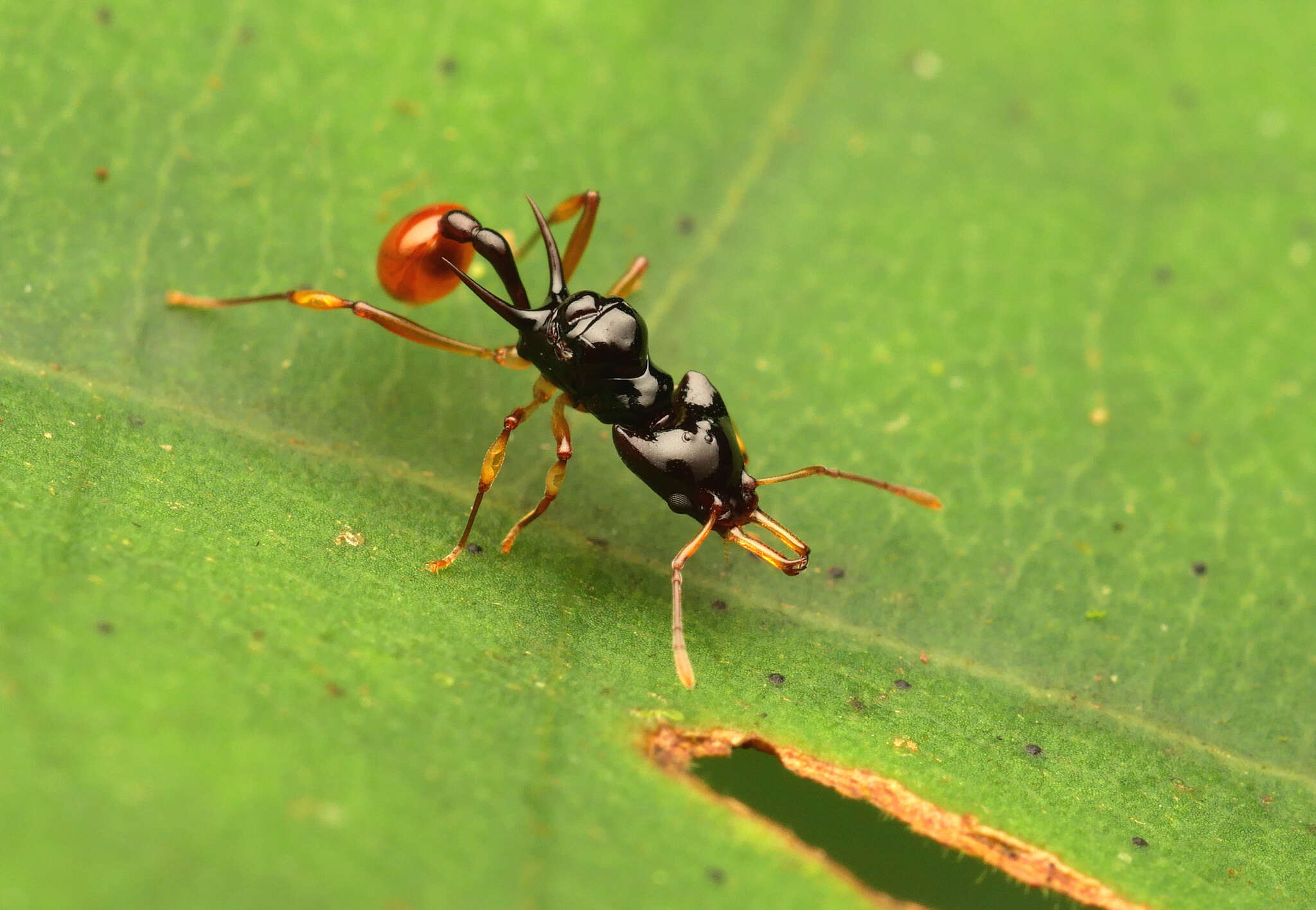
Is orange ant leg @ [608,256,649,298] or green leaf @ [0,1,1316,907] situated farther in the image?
orange ant leg @ [608,256,649,298]

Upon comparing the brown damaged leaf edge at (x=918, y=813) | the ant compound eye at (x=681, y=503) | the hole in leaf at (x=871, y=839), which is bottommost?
the hole in leaf at (x=871, y=839)

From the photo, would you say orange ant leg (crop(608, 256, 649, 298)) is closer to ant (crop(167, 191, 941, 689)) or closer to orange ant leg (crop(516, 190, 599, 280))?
ant (crop(167, 191, 941, 689))

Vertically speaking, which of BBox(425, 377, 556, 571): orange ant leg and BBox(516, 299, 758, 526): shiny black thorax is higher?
BBox(516, 299, 758, 526): shiny black thorax

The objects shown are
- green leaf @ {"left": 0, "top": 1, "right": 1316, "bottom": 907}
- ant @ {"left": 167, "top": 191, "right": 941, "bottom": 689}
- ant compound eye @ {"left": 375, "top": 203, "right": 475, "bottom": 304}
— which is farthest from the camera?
ant compound eye @ {"left": 375, "top": 203, "right": 475, "bottom": 304}

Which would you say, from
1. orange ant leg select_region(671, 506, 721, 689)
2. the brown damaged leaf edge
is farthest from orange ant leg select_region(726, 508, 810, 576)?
the brown damaged leaf edge

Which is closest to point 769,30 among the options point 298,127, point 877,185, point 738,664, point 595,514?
point 877,185

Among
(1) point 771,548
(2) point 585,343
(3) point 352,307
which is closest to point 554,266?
(2) point 585,343

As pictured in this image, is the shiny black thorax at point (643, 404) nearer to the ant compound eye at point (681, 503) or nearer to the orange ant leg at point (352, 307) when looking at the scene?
the ant compound eye at point (681, 503)

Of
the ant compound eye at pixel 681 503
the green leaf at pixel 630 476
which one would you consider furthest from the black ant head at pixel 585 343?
the ant compound eye at pixel 681 503
